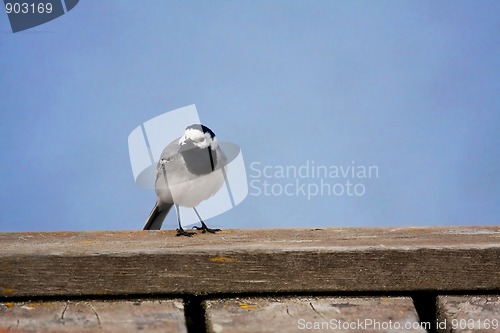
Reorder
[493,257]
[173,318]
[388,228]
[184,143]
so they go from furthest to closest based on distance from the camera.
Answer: [184,143] < [388,228] < [493,257] < [173,318]

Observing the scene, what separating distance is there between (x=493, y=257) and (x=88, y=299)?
2.53 feet

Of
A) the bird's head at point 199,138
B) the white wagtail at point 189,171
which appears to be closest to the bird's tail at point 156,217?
the white wagtail at point 189,171

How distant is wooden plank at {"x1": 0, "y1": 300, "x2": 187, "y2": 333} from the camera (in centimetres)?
116

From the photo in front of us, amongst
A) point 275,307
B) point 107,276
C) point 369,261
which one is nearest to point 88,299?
point 107,276

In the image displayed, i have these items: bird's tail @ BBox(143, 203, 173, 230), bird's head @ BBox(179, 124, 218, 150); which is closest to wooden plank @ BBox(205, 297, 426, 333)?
bird's head @ BBox(179, 124, 218, 150)

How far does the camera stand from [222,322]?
3.93 feet

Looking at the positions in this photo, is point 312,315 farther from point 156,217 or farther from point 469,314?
point 156,217

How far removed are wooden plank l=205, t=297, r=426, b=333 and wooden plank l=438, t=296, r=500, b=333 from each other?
6 cm

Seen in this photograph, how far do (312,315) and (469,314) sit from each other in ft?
0.96

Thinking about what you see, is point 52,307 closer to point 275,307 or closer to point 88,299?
point 88,299

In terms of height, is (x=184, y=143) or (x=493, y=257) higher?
(x=184, y=143)

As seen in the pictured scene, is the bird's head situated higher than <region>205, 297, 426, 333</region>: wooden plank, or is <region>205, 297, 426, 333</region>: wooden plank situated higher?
the bird's head

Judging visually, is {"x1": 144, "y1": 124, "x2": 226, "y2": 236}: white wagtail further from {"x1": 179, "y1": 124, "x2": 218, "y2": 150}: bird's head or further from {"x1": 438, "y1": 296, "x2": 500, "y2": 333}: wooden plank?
{"x1": 438, "y1": 296, "x2": 500, "y2": 333}: wooden plank

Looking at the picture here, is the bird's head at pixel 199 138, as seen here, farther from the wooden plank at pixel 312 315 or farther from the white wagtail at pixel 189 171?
the wooden plank at pixel 312 315
